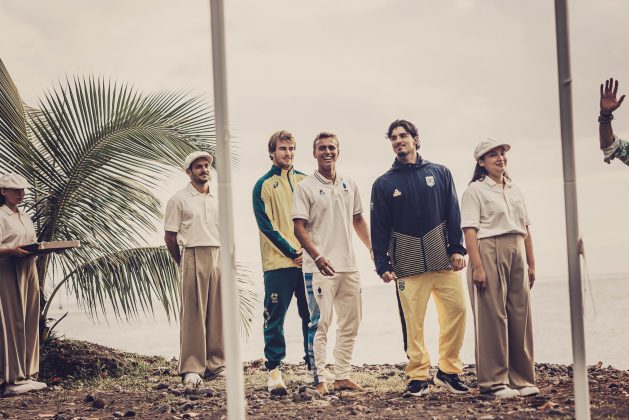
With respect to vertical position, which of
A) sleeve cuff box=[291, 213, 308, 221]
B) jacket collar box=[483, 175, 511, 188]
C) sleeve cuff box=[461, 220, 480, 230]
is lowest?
sleeve cuff box=[461, 220, 480, 230]

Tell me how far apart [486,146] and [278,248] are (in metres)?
1.78

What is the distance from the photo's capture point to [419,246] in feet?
20.6

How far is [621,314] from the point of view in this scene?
21891 millimetres

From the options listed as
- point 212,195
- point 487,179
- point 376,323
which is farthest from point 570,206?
point 376,323

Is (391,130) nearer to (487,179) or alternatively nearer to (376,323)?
(487,179)

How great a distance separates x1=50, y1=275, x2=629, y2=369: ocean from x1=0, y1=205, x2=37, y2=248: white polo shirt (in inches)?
55.5

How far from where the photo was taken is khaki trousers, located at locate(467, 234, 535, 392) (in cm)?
608

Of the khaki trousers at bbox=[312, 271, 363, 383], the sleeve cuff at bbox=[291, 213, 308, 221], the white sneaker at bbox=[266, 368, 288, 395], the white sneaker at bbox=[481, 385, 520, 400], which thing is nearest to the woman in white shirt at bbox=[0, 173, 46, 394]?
the white sneaker at bbox=[266, 368, 288, 395]

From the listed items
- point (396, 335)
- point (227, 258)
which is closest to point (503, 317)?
point (227, 258)

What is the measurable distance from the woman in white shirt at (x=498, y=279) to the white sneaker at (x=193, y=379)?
2.48 metres

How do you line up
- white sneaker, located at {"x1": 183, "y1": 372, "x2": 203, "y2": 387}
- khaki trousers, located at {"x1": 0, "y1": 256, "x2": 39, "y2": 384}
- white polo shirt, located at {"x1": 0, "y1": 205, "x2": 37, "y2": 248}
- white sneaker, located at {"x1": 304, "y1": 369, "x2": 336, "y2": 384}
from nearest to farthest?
white sneaker, located at {"x1": 304, "y1": 369, "x2": 336, "y2": 384}, white sneaker, located at {"x1": 183, "y1": 372, "x2": 203, "y2": 387}, white polo shirt, located at {"x1": 0, "y1": 205, "x2": 37, "y2": 248}, khaki trousers, located at {"x1": 0, "y1": 256, "x2": 39, "y2": 384}

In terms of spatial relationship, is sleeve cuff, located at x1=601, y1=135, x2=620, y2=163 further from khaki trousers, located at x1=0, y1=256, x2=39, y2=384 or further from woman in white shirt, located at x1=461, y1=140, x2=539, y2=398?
khaki trousers, located at x1=0, y1=256, x2=39, y2=384

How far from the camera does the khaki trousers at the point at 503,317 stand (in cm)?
608

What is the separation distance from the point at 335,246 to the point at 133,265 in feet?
10.3
